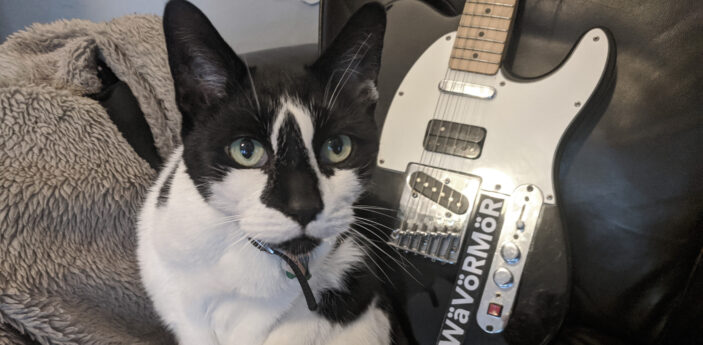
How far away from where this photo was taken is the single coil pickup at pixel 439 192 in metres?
0.78

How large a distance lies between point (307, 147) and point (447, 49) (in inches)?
19.7

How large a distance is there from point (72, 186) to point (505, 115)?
2.66 feet

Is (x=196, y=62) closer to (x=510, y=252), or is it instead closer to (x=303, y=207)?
(x=303, y=207)

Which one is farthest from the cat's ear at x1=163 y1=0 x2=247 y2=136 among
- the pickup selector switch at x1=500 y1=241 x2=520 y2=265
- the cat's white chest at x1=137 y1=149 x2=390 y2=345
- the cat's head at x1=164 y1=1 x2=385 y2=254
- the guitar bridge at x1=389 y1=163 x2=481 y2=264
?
the pickup selector switch at x1=500 y1=241 x2=520 y2=265

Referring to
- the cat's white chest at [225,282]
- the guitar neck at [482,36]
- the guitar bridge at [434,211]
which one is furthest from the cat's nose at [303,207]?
the guitar neck at [482,36]

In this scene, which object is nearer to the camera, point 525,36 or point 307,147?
point 307,147

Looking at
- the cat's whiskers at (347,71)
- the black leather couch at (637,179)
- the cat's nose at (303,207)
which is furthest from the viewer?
the black leather couch at (637,179)

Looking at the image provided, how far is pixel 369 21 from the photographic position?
552 mm

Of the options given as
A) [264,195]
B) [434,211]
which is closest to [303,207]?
[264,195]

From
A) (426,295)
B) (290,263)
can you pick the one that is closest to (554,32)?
(426,295)

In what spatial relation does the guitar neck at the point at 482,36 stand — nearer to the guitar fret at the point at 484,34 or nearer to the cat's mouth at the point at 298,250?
the guitar fret at the point at 484,34

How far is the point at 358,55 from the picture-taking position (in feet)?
1.93

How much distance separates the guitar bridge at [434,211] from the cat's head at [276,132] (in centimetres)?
25

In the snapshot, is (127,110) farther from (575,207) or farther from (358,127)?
(575,207)
